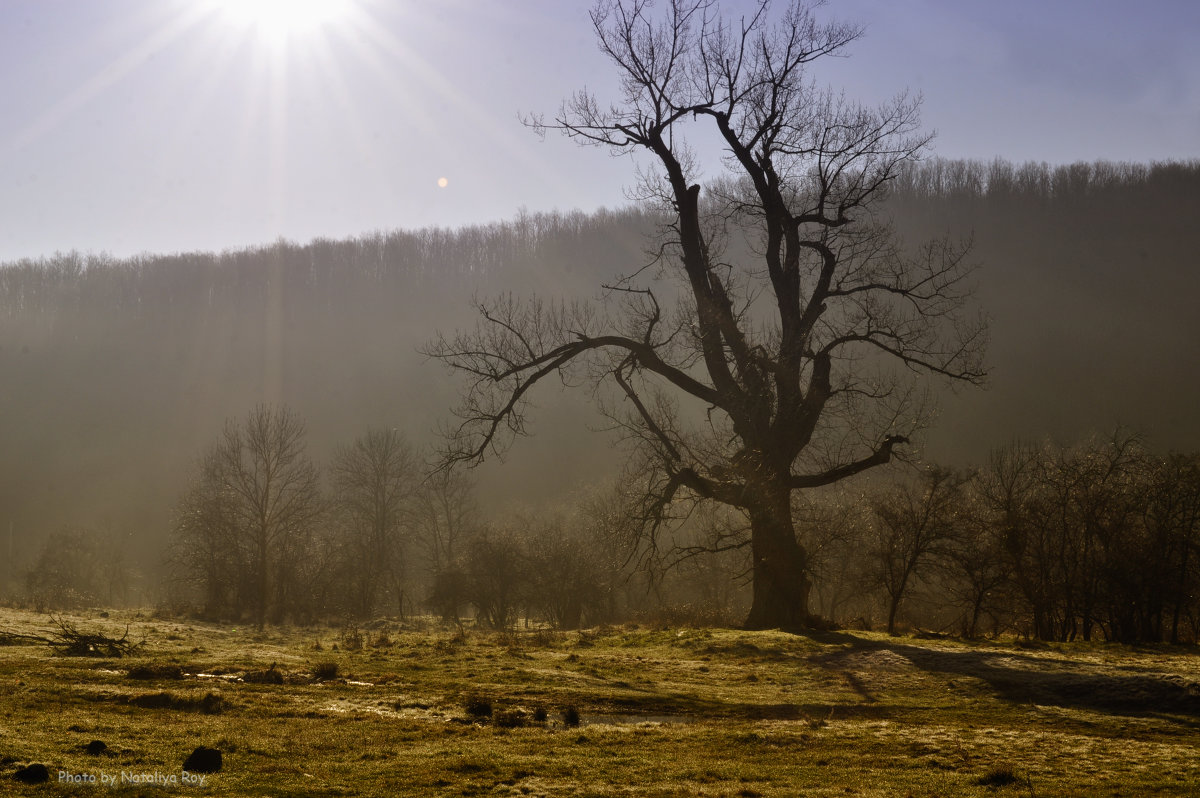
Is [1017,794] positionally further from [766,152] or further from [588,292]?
[588,292]

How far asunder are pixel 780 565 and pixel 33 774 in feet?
51.4

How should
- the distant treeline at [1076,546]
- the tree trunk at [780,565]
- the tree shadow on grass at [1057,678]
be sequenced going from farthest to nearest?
the distant treeline at [1076,546] → the tree trunk at [780,565] → the tree shadow on grass at [1057,678]

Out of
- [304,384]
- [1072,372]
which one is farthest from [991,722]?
[304,384]

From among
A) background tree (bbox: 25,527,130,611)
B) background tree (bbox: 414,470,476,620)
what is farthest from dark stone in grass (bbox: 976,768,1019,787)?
background tree (bbox: 25,527,130,611)

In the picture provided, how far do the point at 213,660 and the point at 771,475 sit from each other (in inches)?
424

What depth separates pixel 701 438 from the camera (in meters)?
21.1

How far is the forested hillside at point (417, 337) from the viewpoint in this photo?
8531 centimetres

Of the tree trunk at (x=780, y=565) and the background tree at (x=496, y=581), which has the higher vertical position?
the tree trunk at (x=780, y=565)

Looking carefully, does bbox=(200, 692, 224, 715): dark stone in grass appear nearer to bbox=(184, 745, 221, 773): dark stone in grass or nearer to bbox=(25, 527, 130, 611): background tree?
bbox=(184, 745, 221, 773): dark stone in grass

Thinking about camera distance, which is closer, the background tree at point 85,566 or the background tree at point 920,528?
the background tree at point 920,528

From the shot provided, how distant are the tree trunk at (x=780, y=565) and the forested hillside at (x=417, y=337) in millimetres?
54698

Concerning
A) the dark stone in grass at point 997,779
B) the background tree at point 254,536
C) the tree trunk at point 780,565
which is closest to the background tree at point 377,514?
the background tree at point 254,536

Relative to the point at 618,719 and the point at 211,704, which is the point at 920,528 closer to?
the point at 618,719

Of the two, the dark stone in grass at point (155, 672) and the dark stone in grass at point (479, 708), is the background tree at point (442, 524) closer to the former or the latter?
the dark stone in grass at point (155, 672)
